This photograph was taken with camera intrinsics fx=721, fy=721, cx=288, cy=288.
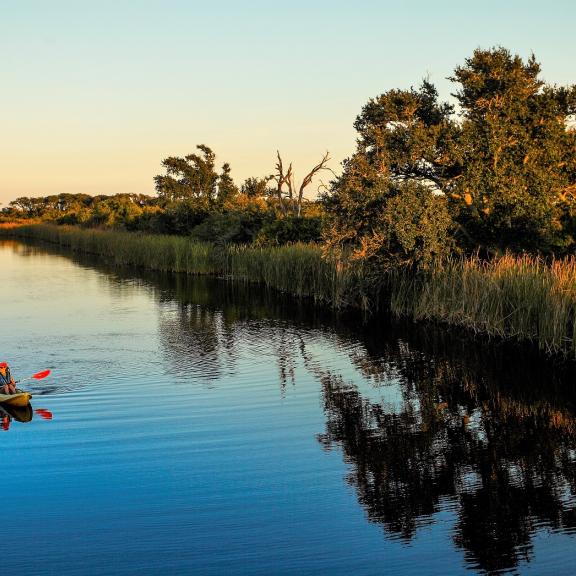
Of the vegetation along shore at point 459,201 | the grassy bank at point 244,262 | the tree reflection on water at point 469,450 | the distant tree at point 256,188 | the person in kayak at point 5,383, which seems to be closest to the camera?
the tree reflection on water at point 469,450

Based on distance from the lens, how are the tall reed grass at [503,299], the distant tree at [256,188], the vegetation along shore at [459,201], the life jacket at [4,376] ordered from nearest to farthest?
the life jacket at [4,376]
the tall reed grass at [503,299]
the vegetation along shore at [459,201]
the distant tree at [256,188]

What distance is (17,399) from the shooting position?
11.6 m

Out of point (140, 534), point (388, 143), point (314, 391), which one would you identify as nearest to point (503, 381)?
point (314, 391)

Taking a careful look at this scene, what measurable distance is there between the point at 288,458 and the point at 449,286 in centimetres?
A: 1158

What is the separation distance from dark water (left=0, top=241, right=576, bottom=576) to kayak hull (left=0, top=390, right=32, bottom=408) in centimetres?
33

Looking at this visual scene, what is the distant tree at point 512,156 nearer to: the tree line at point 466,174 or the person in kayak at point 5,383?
the tree line at point 466,174

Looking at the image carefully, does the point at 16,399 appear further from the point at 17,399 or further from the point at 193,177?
the point at 193,177

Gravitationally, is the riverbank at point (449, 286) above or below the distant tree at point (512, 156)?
below

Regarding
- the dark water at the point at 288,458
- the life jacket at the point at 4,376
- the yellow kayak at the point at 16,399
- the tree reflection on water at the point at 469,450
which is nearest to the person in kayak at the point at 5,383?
the life jacket at the point at 4,376

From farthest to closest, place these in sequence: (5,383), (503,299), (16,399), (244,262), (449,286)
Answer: (244,262) < (449,286) < (503,299) < (5,383) < (16,399)

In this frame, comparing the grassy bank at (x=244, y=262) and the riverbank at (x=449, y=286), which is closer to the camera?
the riverbank at (x=449, y=286)

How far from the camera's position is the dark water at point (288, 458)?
661 centimetres

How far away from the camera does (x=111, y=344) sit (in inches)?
703

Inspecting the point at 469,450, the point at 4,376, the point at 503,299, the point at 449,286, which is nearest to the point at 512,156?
the point at 449,286
